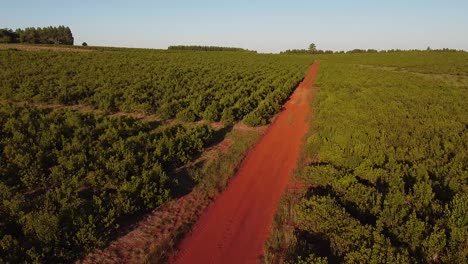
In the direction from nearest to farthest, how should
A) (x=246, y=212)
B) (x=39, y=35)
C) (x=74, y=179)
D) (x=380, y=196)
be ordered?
(x=380, y=196)
(x=246, y=212)
(x=74, y=179)
(x=39, y=35)

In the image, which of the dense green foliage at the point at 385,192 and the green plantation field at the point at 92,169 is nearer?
the dense green foliage at the point at 385,192

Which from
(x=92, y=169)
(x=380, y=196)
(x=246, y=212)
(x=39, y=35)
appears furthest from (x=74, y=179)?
(x=39, y=35)

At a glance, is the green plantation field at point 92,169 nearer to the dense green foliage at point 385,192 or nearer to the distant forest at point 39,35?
the dense green foliage at point 385,192

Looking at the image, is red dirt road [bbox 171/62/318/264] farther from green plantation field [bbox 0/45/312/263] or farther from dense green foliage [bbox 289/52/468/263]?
dense green foliage [bbox 289/52/468/263]

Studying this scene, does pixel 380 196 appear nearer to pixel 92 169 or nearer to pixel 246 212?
pixel 246 212

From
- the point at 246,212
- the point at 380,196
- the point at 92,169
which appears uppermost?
the point at 380,196

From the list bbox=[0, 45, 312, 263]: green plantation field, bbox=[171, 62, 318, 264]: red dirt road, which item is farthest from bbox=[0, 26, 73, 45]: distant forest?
bbox=[171, 62, 318, 264]: red dirt road

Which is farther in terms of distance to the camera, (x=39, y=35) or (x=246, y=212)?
(x=39, y=35)

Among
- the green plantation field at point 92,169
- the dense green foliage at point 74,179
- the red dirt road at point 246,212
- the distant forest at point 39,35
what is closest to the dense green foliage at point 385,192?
the red dirt road at point 246,212
